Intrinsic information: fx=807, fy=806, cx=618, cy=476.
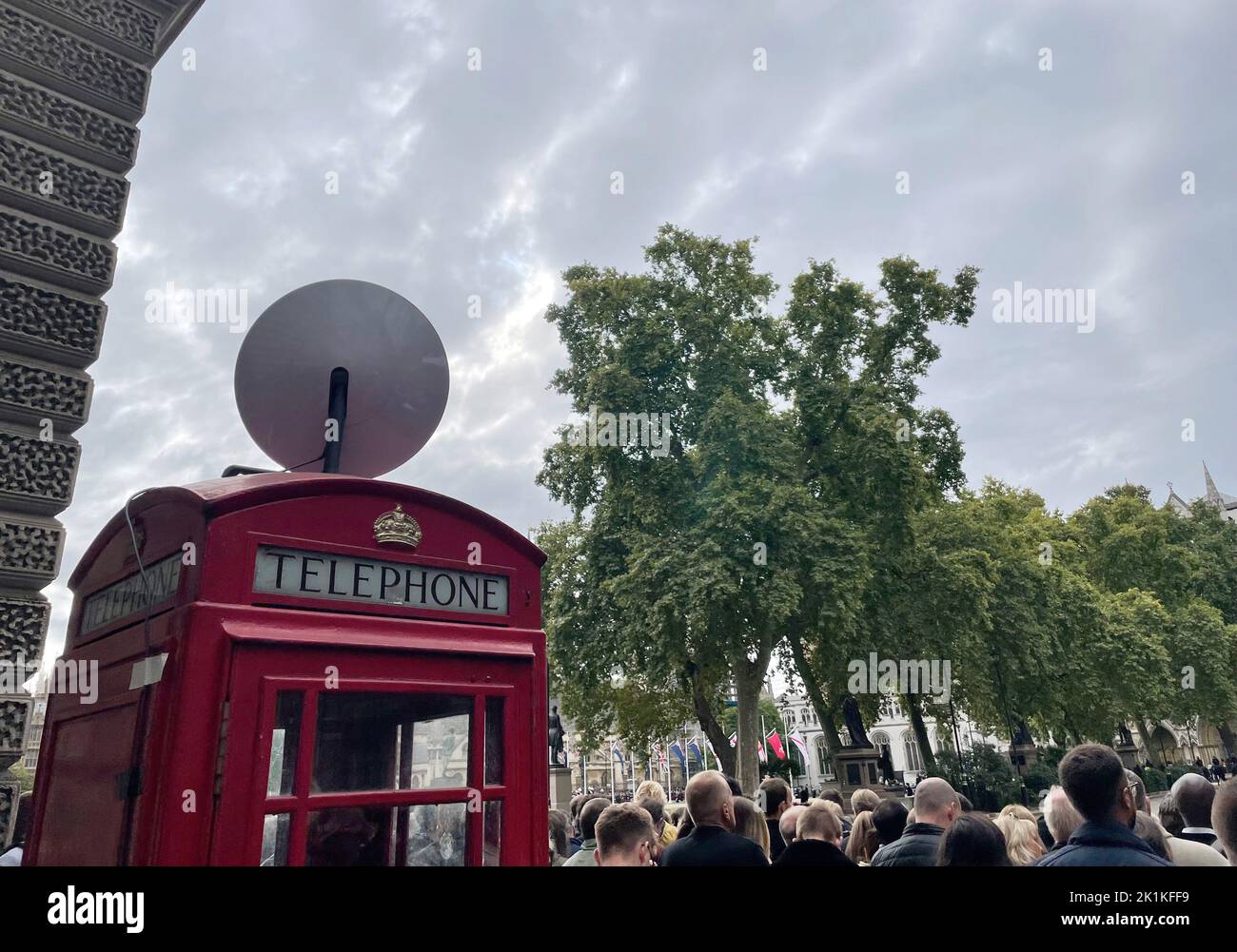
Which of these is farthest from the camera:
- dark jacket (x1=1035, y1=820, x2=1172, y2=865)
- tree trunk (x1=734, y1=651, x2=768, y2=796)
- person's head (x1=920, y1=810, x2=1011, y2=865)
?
tree trunk (x1=734, y1=651, x2=768, y2=796)

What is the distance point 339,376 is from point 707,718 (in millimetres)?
22137

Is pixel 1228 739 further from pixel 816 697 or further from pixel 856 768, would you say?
pixel 816 697

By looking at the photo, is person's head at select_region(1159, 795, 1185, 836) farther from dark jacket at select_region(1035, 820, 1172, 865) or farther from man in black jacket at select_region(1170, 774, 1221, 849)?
dark jacket at select_region(1035, 820, 1172, 865)

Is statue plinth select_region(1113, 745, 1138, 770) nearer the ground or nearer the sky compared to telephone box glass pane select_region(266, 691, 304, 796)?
nearer the ground

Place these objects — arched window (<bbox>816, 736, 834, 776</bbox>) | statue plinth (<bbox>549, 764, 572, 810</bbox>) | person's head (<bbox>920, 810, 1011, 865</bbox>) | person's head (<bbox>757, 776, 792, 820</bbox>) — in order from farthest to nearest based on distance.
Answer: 1. arched window (<bbox>816, 736, 834, 776</bbox>)
2. statue plinth (<bbox>549, 764, 572, 810</bbox>)
3. person's head (<bbox>757, 776, 792, 820</bbox>)
4. person's head (<bbox>920, 810, 1011, 865</bbox>)

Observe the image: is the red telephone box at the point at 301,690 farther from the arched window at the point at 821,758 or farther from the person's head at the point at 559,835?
the arched window at the point at 821,758

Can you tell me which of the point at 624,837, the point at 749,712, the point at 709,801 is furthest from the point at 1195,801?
→ the point at 749,712


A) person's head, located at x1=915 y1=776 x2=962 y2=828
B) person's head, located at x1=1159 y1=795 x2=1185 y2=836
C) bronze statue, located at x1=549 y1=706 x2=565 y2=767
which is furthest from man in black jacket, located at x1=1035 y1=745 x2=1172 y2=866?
bronze statue, located at x1=549 y1=706 x2=565 y2=767

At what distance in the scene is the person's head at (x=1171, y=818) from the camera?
5488mm

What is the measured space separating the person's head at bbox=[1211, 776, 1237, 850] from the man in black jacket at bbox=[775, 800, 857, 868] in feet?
5.21

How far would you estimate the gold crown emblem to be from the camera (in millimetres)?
2979

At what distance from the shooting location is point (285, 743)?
2518mm

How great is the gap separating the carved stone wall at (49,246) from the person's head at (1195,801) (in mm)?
6363
